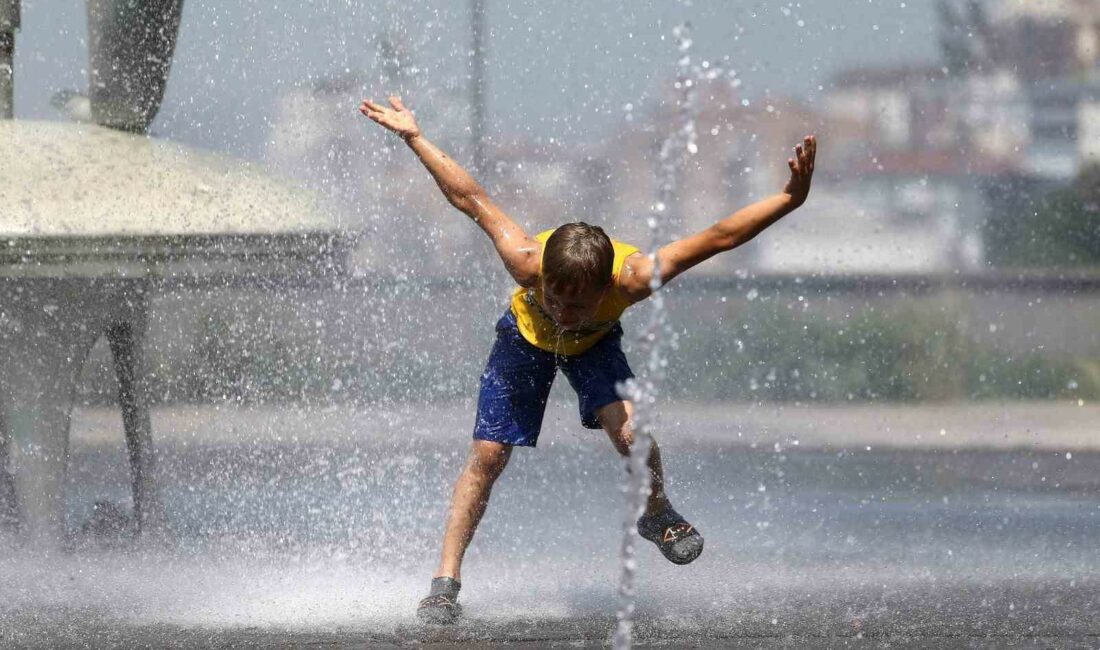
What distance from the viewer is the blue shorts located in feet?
10.3

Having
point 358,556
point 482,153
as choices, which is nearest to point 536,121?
point 482,153

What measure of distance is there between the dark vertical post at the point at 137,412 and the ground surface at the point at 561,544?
99mm

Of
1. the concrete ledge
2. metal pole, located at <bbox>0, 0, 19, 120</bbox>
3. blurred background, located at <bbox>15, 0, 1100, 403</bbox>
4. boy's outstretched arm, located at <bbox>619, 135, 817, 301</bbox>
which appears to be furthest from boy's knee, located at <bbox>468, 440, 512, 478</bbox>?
metal pole, located at <bbox>0, 0, 19, 120</bbox>

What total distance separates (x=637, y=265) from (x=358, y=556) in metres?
1.15

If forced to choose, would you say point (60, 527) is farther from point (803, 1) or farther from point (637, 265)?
point (803, 1)

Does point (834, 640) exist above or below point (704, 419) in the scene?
below

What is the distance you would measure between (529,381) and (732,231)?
61 centimetres

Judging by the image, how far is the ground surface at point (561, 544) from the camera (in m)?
2.95

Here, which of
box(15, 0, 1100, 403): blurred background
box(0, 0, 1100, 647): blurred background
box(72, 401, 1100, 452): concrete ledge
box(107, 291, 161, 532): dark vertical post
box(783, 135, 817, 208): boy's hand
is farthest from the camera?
box(15, 0, 1100, 403): blurred background

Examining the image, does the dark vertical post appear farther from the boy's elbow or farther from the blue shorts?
the boy's elbow

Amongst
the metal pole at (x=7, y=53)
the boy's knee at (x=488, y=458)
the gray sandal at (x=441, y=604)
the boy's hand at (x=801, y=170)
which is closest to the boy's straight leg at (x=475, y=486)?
the boy's knee at (x=488, y=458)

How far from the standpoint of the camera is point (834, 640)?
9.20 feet

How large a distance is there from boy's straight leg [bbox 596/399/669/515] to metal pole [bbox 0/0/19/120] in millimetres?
2115

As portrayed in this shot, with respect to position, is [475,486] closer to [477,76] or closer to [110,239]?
[110,239]
